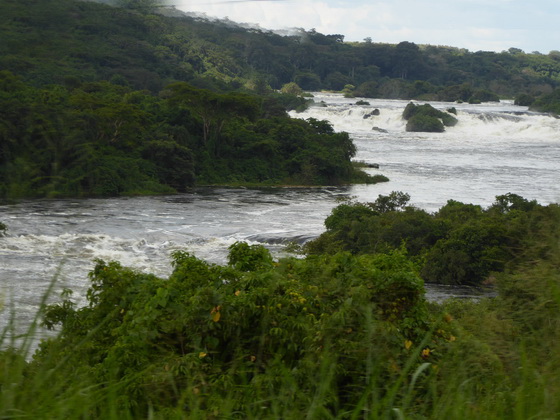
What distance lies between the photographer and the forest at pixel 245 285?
1915 mm

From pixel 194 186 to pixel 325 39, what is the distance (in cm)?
8025

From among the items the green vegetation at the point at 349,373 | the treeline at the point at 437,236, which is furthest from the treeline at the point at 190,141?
the green vegetation at the point at 349,373

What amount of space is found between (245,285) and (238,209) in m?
19.3

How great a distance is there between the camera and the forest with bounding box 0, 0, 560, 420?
1.92 meters

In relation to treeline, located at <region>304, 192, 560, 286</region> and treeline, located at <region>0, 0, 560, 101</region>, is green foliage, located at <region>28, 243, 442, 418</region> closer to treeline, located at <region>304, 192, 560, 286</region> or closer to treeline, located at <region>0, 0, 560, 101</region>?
treeline, located at <region>304, 192, 560, 286</region>

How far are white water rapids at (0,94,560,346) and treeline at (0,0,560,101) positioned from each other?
986cm

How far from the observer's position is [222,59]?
77000mm

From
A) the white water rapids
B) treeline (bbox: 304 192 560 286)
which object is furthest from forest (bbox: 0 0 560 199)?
treeline (bbox: 304 192 560 286)

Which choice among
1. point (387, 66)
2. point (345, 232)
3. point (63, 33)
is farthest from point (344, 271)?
point (387, 66)

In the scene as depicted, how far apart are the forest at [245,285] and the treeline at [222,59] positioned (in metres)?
0.33

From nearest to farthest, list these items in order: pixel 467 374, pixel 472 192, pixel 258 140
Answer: pixel 467 374 < pixel 472 192 < pixel 258 140

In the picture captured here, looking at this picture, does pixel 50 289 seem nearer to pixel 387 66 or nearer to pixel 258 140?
pixel 258 140

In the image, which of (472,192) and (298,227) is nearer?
(298,227)

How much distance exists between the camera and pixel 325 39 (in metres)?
106
